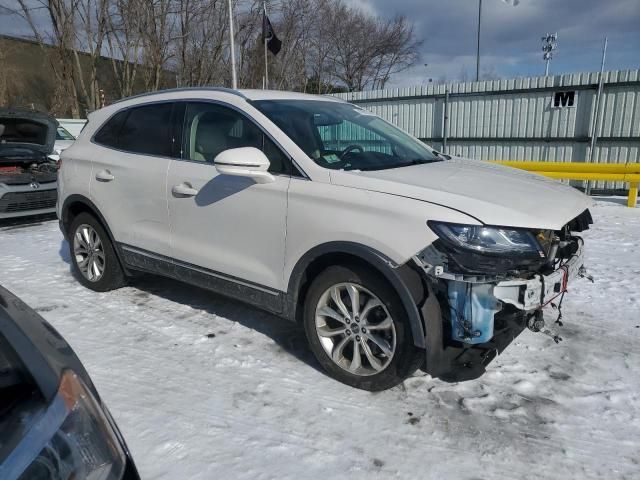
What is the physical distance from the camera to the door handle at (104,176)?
14.2ft

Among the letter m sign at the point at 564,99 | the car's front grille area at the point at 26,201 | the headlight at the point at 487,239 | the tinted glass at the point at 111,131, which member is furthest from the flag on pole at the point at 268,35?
the headlight at the point at 487,239

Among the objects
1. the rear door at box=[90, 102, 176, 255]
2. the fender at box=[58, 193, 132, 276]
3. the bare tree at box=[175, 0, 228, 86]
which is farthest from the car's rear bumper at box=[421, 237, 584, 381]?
the bare tree at box=[175, 0, 228, 86]

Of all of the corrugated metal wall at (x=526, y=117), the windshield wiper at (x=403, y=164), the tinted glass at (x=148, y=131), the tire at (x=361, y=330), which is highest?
the corrugated metal wall at (x=526, y=117)

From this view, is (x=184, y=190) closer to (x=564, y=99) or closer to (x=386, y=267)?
(x=386, y=267)

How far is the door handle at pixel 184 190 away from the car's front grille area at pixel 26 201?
4.54 meters

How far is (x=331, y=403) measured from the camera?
9.71 ft

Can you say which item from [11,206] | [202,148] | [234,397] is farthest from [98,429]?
[11,206]

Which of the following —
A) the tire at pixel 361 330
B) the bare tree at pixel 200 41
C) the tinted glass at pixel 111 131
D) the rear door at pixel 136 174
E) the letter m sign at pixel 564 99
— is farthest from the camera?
the bare tree at pixel 200 41

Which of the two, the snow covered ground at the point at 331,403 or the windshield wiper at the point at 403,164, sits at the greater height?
the windshield wiper at the point at 403,164

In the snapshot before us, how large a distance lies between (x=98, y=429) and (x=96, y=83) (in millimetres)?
25483

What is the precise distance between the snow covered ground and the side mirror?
1.30 meters

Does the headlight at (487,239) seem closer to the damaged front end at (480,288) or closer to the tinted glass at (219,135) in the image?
the damaged front end at (480,288)

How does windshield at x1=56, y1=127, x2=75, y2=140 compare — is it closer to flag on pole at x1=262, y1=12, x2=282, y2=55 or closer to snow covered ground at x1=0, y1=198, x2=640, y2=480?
A: snow covered ground at x1=0, y1=198, x2=640, y2=480

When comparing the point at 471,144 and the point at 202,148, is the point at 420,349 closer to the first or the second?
the point at 202,148
